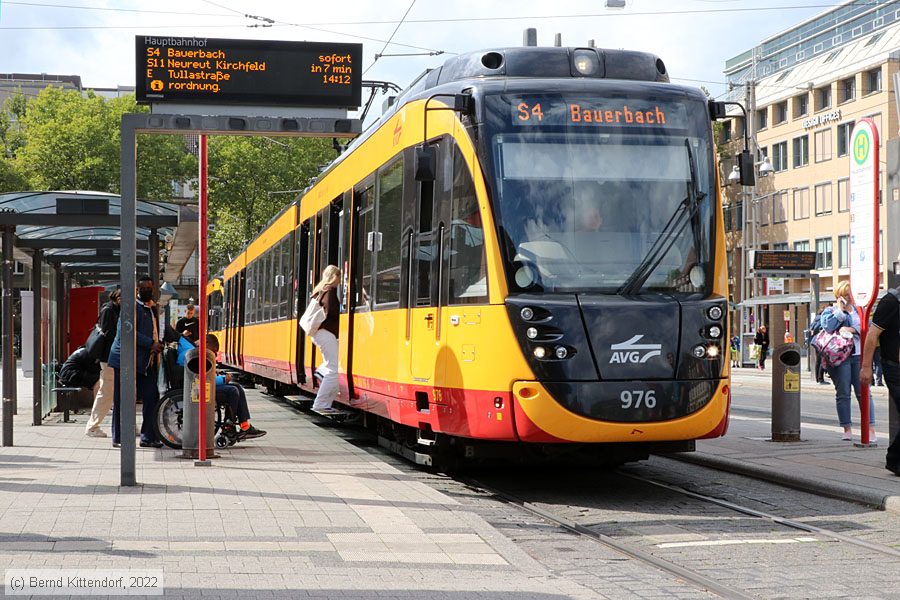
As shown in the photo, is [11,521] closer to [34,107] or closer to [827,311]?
[827,311]

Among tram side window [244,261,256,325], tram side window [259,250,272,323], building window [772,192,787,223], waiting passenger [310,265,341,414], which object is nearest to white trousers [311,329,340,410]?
waiting passenger [310,265,341,414]

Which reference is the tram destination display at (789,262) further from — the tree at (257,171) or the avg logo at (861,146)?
the tree at (257,171)

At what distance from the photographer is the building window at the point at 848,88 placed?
6244 cm

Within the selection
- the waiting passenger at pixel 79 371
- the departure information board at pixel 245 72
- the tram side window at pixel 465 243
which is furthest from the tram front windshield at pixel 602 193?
the waiting passenger at pixel 79 371

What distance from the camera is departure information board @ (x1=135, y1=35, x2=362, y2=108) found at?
1123 cm

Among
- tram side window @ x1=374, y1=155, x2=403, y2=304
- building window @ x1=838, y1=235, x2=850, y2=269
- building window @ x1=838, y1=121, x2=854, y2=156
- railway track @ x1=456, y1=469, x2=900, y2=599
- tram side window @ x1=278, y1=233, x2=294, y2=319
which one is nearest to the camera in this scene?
railway track @ x1=456, y1=469, x2=900, y2=599

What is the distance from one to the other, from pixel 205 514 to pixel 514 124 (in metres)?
3.87

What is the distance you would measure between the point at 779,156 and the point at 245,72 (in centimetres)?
6489

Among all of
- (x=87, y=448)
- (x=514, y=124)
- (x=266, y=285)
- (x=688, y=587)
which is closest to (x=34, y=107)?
(x=266, y=285)

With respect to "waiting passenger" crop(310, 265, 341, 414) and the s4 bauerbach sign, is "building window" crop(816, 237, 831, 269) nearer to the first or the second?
the s4 bauerbach sign

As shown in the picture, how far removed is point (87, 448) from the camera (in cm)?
1385

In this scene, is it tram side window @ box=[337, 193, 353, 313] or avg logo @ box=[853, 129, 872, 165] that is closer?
avg logo @ box=[853, 129, 872, 165]

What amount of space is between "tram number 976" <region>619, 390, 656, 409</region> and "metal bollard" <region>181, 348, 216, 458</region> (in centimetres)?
416

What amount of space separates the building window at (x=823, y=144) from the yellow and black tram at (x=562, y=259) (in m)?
57.6
